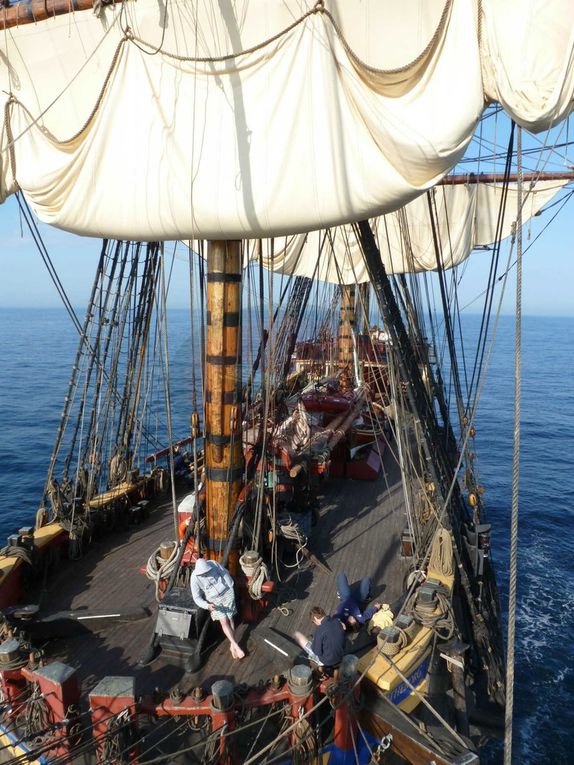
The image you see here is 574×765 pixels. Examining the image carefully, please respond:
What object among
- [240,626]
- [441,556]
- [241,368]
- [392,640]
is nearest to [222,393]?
[241,368]

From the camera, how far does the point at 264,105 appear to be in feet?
21.2

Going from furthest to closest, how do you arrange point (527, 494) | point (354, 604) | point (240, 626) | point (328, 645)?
point (527, 494) < point (354, 604) < point (240, 626) < point (328, 645)

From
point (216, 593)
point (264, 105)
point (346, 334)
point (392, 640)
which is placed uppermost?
point (264, 105)

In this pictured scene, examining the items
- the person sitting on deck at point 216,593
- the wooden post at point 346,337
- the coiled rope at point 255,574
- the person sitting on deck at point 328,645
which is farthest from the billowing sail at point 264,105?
the wooden post at point 346,337

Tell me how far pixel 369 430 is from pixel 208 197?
8689mm

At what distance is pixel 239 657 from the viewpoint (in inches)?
247

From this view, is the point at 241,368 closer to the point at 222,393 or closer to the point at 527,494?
the point at 222,393

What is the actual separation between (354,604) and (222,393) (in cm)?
321

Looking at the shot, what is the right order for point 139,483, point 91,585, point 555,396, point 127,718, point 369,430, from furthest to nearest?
point 555,396 → point 369,430 → point 139,483 → point 91,585 → point 127,718

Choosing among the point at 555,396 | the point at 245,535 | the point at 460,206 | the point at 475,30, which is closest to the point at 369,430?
the point at 245,535

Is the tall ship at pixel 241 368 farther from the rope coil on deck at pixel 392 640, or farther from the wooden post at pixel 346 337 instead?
the wooden post at pixel 346 337

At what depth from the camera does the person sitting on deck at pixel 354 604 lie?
6883mm

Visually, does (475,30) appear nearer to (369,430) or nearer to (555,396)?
(369,430)

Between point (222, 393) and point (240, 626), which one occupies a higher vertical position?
point (222, 393)
